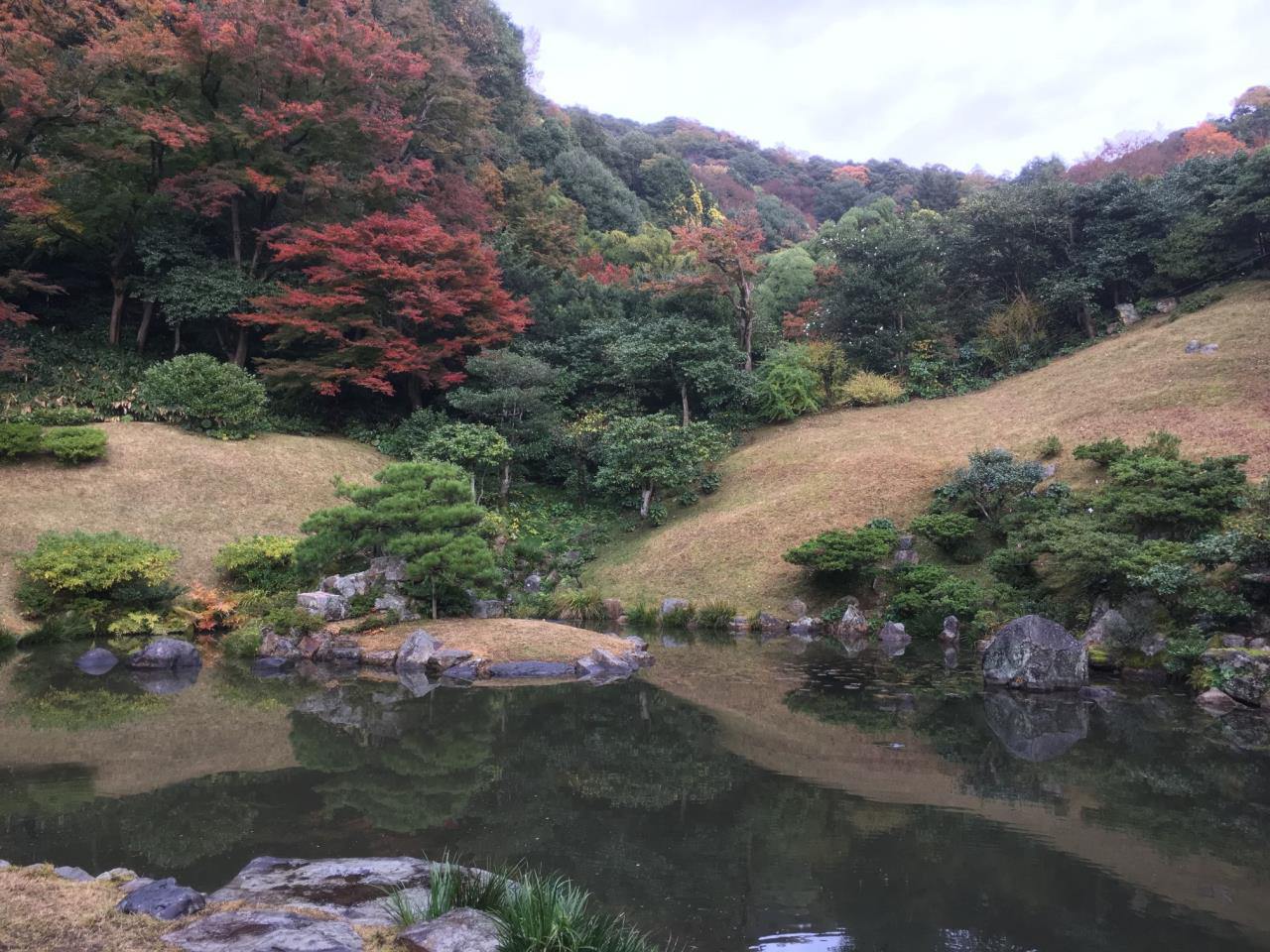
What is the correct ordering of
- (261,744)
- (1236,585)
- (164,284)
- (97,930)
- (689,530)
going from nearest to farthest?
(97,930) → (261,744) → (1236,585) → (689,530) → (164,284)

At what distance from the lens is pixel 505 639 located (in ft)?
35.5

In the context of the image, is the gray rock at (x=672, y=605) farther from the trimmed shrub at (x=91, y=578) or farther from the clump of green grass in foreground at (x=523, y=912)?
the clump of green grass in foreground at (x=523, y=912)

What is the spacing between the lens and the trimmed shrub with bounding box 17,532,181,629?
11625 millimetres

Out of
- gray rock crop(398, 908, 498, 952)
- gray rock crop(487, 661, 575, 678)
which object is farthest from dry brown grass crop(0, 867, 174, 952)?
gray rock crop(487, 661, 575, 678)

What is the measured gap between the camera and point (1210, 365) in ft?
55.1

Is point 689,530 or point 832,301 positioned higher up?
point 832,301

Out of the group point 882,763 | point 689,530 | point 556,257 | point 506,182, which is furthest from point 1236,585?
point 506,182

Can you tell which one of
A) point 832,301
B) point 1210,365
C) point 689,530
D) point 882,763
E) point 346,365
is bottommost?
point 882,763

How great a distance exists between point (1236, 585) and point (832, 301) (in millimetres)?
15094

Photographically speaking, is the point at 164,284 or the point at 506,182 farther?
the point at 506,182

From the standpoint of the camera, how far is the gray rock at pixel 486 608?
1235 cm

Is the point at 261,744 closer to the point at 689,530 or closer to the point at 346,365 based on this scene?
the point at 689,530

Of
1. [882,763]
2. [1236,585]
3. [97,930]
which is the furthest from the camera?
[1236,585]

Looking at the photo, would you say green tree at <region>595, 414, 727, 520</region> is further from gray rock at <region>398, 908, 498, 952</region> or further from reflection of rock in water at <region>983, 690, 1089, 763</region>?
gray rock at <region>398, 908, 498, 952</region>
